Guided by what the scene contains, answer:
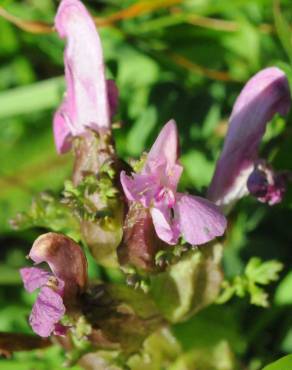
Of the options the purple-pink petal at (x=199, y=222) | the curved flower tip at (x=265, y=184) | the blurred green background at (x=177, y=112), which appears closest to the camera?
the purple-pink petal at (x=199, y=222)

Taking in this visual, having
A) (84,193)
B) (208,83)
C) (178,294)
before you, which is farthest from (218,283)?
(208,83)

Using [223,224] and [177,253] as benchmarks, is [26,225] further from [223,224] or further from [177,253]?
[223,224]

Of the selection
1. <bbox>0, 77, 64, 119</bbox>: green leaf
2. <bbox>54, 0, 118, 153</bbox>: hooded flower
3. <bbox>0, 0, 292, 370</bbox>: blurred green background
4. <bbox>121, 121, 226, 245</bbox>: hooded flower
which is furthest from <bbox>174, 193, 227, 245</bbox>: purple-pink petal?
<bbox>0, 77, 64, 119</bbox>: green leaf

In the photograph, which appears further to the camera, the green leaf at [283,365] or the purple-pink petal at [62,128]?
the purple-pink petal at [62,128]

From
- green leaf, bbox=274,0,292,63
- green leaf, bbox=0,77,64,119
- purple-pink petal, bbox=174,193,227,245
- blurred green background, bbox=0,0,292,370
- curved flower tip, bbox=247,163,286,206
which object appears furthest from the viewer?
green leaf, bbox=0,77,64,119

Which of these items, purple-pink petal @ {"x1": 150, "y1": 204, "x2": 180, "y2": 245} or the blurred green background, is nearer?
purple-pink petal @ {"x1": 150, "y1": 204, "x2": 180, "y2": 245}

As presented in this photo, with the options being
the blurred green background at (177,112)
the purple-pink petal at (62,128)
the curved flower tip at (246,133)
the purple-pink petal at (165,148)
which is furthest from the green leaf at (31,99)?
the purple-pink petal at (165,148)

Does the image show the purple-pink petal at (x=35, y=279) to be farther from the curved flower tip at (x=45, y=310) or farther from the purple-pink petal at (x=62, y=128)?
the purple-pink petal at (x=62, y=128)

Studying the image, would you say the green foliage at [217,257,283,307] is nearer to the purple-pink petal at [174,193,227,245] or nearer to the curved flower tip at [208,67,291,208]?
the curved flower tip at [208,67,291,208]
